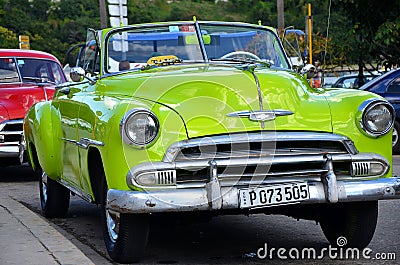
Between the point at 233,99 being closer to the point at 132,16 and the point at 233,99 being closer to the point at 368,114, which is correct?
the point at 368,114

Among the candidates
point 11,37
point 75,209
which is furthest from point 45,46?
point 75,209

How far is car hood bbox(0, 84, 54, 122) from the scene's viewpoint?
1242cm

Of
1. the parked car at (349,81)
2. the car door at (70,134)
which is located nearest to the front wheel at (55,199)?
the car door at (70,134)

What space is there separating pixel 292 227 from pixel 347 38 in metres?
15.3

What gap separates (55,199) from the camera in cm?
866

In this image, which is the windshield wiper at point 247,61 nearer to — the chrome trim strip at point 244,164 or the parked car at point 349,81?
the chrome trim strip at point 244,164

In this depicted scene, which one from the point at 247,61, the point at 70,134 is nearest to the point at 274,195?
the point at 247,61

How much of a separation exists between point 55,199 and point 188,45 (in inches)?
84.2

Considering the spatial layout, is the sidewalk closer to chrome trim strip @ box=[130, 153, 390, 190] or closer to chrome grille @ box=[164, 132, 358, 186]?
chrome trim strip @ box=[130, 153, 390, 190]

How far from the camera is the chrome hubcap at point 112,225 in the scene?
6128 mm

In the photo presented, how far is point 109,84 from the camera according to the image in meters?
6.99

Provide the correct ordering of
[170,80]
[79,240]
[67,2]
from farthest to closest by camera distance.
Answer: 1. [67,2]
2. [79,240]
3. [170,80]

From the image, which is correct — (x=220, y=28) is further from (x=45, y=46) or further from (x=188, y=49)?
(x=45, y=46)

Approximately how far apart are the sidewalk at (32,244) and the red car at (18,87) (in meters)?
3.54
